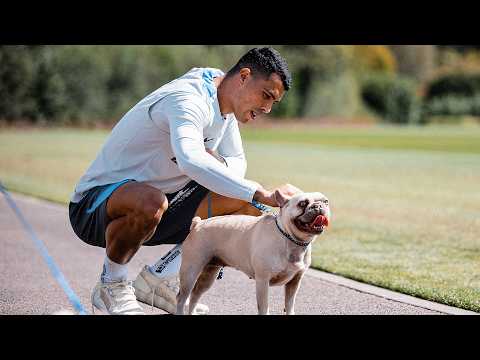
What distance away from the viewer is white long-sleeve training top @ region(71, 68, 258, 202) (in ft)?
15.2

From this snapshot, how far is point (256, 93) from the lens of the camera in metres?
4.79

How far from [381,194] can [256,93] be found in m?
9.77

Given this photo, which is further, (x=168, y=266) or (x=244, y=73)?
(x=168, y=266)

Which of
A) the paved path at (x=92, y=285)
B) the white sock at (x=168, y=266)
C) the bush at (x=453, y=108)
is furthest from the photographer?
the bush at (x=453, y=108)

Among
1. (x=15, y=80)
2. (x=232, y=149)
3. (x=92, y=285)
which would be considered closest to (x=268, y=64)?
(x=232, y=149)

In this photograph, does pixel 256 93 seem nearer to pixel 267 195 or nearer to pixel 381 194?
pixel 267 195

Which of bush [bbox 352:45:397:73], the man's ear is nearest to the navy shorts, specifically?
the man's ear

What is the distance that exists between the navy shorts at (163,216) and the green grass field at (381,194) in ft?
6.41

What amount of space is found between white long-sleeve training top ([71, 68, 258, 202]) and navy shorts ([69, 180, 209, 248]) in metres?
0.07

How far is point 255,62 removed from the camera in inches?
188

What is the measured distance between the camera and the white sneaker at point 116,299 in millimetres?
4949

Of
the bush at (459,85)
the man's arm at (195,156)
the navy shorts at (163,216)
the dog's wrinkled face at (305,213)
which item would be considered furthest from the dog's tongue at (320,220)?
the bush at (459,85)

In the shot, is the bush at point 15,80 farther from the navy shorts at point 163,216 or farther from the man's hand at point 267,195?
the man's hand at point 267,195
